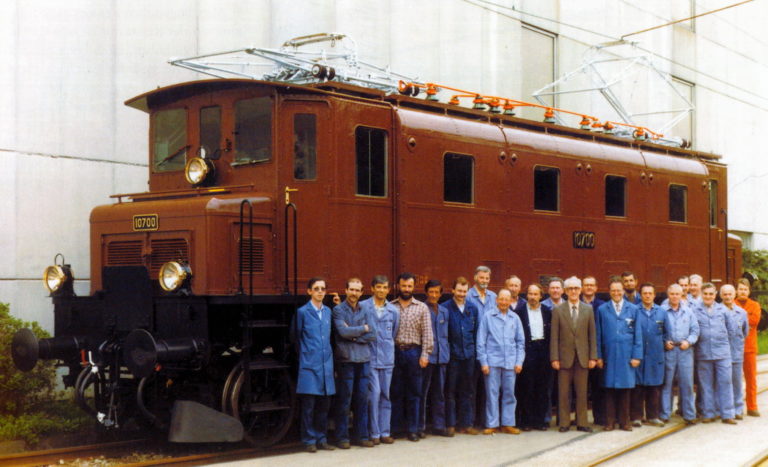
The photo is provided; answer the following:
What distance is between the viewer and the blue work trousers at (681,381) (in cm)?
1277

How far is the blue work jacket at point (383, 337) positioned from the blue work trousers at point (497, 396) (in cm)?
141

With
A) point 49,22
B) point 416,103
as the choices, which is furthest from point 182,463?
point 49,22

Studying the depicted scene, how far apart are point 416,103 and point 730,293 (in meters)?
5.02

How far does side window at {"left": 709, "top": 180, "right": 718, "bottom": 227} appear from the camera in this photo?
18.0m

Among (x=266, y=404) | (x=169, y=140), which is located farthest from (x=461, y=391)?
(x=169, y=140)

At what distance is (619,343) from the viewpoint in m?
12.2

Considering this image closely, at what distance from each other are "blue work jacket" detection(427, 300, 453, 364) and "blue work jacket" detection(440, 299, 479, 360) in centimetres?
16

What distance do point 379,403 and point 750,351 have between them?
18.9ft

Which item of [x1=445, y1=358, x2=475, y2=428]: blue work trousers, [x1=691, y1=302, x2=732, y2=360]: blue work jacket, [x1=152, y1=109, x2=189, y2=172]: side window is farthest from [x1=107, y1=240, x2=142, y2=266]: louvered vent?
[x1=691, y1=302, x2=732, y2=360]: blue work jacket

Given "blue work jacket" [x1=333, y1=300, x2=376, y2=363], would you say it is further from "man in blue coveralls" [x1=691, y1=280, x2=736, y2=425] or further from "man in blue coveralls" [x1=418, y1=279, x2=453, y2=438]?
"man in blue coveralls" [x1=691, y1=280, x2=736, y2=425]

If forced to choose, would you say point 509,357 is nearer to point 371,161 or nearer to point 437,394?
point 437,394

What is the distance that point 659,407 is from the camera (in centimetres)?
1280

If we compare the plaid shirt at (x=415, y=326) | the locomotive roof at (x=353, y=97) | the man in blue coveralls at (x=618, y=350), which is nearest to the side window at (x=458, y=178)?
the locomotive roof at (x=353, y=97)

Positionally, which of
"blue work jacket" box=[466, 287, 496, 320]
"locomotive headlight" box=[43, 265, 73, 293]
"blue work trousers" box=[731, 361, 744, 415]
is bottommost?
"blue work trousers" box=[731, 361, 744, 415]
